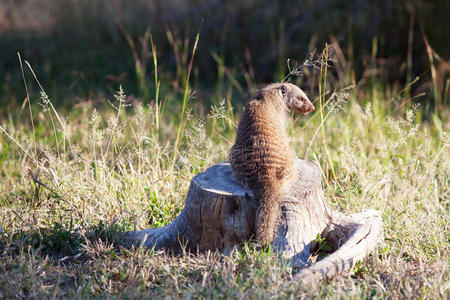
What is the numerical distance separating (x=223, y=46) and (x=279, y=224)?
4.93 metres

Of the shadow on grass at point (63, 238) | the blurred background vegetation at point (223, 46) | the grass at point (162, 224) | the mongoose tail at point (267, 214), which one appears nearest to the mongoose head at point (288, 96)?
the grass at point (162, 224)

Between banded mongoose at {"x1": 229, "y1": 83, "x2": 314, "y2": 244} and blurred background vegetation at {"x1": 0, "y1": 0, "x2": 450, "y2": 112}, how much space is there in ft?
9.74

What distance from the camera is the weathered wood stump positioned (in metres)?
2.85

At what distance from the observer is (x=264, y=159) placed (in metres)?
2.85

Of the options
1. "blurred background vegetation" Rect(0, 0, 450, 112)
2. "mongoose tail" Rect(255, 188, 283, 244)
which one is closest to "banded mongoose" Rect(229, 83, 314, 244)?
"mongoose tail" Rect(255, 188, 283, 244)

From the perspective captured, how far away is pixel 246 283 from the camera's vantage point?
2.53 m

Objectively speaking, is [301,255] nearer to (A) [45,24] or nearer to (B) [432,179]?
(B) [432,179]

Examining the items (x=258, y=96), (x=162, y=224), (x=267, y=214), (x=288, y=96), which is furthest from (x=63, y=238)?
(x=288, y=96)

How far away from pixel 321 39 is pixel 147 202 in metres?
4.48

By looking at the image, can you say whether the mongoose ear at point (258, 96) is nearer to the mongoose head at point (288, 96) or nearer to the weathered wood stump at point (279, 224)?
the mongoose head at point (288, 96)

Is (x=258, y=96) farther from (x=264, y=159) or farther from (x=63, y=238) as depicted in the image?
(x=63, y=238)

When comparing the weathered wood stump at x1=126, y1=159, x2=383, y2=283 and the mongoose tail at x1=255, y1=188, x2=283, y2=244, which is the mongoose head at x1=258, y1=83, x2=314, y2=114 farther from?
the mongoose tail at x1=255, y1=188, x2=283, y2=244

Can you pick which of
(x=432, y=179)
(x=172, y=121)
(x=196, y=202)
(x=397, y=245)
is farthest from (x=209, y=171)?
(x=172, y=121)

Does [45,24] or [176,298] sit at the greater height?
[45,24]
